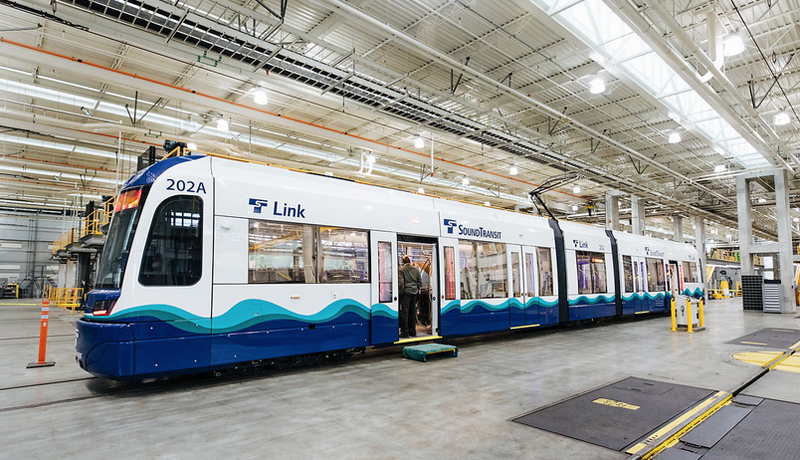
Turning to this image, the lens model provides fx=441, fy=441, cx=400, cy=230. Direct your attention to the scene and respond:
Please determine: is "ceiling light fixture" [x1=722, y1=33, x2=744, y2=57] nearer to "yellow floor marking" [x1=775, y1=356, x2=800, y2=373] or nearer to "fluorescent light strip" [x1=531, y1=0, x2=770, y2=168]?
"fluorescent light strip" [x1=531, y1=0, x2=770, y2=168]

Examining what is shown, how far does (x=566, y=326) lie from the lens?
14.1 metres

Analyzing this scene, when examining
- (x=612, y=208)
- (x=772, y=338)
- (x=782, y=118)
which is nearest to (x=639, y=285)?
(x=772, y=338)

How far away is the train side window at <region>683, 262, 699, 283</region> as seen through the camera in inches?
768

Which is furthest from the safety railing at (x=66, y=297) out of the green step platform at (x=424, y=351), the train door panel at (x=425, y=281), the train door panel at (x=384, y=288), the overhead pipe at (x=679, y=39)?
the overhead pipe at (x=679, y=39)

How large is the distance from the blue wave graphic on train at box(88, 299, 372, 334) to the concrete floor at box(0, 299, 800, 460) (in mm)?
844

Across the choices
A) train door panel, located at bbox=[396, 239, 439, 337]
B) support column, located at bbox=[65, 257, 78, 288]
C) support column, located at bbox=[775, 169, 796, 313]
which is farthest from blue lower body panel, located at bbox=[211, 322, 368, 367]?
support column, located at bbox=[65, 257, 78, 288]

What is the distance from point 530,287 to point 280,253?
7.25 m

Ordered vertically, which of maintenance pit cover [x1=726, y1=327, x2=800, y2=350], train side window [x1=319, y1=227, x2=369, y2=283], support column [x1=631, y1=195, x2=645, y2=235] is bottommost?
maintenance pit cover [x1=726, y1=327, x2=800, y2=350]

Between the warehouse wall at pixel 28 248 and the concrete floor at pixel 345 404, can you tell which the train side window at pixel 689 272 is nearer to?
the concrete floor at pixel 345 404

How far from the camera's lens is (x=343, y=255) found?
791 centimetres

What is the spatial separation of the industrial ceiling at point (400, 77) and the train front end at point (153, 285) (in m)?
2.89

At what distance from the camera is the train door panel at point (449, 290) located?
9516 millimetres

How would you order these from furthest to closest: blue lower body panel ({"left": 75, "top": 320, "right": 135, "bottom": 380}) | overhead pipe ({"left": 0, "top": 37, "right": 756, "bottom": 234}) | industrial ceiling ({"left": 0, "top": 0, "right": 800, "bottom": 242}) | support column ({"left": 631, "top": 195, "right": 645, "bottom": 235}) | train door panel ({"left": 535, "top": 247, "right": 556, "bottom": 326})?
support column ({"left": 631, "top": 195, "right": 645, "bottom": 235}), train door panel ({"left": 535, "top": 247, "right": 556, "bottom": 326}), overhead pipe ({"left": 0, "top": 37, "right": 756, "bottom": 234}), industrial ceiling ({"left": 0, "top": 0, "right": 800, "bottom": 242}), blue lower body panel ({"left": 75, "top": 320, "right": 135, "bottom": 380})

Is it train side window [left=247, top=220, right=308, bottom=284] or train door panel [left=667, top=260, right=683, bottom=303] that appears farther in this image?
train door panel [left=667, top=260, right=683, bottom=303]
